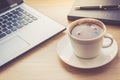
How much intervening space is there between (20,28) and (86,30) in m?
0.23

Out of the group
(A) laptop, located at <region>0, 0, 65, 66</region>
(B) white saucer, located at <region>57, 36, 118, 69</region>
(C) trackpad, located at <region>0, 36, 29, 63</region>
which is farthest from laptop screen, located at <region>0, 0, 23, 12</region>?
(B) white saucer, located at <region>57, 36, 118, 69</region>

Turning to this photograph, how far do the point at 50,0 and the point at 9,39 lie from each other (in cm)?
24

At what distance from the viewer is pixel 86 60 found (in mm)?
616

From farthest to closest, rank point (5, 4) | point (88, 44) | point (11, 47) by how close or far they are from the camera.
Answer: point (5, 4), point (11, 47), point (88, 44)

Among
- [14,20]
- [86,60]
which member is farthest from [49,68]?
[14,20]

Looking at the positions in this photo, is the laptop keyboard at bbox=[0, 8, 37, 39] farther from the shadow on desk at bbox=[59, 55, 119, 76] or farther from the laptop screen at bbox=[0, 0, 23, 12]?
the shadow on desk at bbox=[59, 55, 119, 76]

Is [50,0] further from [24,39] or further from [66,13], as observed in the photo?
[24,39]

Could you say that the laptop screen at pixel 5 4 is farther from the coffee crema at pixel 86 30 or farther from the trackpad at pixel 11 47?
the coffee crema at pixel 86 30

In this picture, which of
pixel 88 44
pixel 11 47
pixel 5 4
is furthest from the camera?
pixel 5 4

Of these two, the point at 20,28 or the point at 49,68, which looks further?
the point at 20,28

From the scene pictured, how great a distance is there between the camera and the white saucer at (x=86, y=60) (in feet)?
1.98

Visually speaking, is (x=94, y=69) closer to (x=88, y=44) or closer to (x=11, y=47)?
(x=88, y=44)

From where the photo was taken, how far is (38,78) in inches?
24.1

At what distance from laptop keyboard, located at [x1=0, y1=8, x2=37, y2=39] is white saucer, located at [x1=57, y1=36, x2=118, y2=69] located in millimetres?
161
